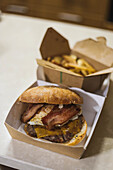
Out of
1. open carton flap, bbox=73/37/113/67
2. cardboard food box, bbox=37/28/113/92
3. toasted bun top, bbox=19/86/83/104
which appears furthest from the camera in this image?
open carton flap, bbox=73/37/113/67

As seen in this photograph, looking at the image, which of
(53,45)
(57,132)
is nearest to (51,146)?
(57,132)

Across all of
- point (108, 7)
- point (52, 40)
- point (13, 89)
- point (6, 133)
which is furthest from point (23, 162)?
point (108, 7)

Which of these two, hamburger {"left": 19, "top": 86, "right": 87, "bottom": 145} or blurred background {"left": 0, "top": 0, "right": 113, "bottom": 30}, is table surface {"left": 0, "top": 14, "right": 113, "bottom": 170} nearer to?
hamburger {"left": 19, "top": 86, "right": 87, "bottom": 145}

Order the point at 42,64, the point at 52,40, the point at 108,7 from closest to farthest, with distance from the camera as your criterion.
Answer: the point at 42,64
the point at 52,40
the point at 108,7

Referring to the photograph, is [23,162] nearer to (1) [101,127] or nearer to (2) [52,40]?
(1) [101,127]

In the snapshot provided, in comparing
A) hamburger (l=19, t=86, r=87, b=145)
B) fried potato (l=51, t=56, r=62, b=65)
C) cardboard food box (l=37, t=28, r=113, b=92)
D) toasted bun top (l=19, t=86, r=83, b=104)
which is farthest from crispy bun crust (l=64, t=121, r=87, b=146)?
fried potato (l=51, t=56, r=62, b=65)

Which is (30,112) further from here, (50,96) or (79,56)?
(79,56)

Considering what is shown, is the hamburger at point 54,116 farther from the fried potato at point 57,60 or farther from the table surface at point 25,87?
the fried potato at point 57,60
